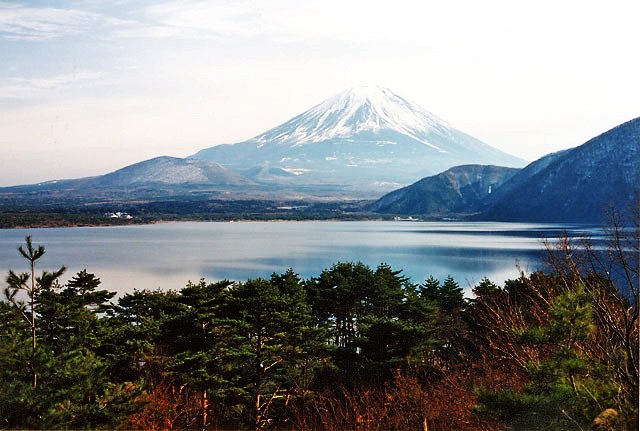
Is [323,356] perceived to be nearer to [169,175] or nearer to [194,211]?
[194,211]

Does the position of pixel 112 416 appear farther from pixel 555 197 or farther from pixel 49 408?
pixel 555 197

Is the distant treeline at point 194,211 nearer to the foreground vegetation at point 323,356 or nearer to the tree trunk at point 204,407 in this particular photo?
the foreground vegetation at point 323,356

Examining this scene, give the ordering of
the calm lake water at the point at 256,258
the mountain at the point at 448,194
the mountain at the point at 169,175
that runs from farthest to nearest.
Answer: the mountain at the point at 169,175 → the mountain at the point at 448,194 → the calm lake water at the point at 256,258

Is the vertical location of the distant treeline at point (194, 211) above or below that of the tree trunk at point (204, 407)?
above

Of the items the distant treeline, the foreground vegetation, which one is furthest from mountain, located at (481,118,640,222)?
the foreground vegetation

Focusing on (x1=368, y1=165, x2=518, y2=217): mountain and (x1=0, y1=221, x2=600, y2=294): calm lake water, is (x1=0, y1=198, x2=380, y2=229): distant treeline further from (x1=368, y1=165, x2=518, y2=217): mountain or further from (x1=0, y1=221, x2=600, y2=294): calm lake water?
(x1=0, y1=221, x2=600, y2=294): calm lake water

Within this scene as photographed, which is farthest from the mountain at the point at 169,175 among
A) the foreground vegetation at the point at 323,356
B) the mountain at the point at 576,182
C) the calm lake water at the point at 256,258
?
the foreground vegetation at the point at 323,356

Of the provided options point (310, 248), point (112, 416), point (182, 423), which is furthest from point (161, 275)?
point (112, 416)
